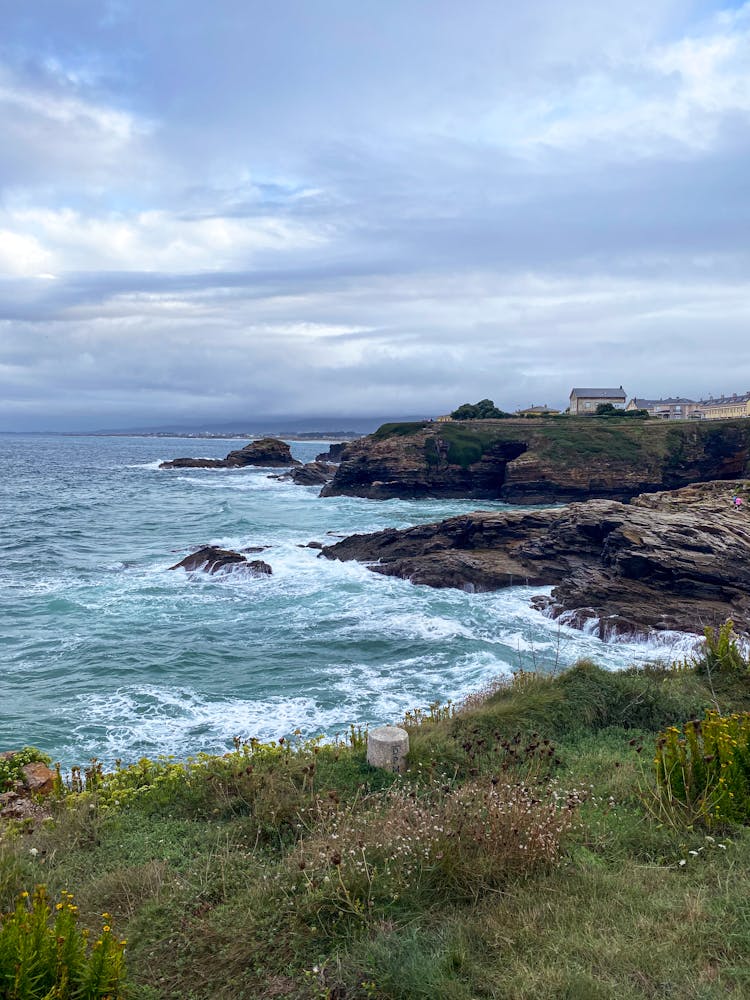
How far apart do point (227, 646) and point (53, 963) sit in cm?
1521

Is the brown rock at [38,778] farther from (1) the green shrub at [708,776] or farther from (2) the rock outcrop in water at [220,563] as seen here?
(2) the rock outcrop in water at [220,563]

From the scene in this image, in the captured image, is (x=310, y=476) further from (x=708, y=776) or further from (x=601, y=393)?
(x=708, y=776)

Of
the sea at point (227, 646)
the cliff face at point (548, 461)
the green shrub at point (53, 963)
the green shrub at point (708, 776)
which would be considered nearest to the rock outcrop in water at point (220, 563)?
the sea at point (227, 646)

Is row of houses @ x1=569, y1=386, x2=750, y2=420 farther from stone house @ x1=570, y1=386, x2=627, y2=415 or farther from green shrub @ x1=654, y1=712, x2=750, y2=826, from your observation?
green shrub @ x1=654, y1=712, x2=750, y2=826

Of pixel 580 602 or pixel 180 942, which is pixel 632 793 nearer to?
pixel 180 942

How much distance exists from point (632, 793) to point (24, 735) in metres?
11.6

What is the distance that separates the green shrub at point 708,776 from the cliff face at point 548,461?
49.5 metres

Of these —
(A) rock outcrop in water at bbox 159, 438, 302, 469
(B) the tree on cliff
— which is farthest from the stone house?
(A) rock outcrop in water at bbox 159, 438, 302, 469

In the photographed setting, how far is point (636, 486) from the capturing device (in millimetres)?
55625

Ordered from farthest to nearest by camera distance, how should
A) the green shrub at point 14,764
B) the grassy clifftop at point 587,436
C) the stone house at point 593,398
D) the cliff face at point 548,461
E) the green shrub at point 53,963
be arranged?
the stone house at point 593,398
the grassy clifftop at point 587,436
the cliff face at point 548,461
the green shrub at point 14,764
the green shrub at point 53,963

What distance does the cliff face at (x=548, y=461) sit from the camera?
55656 mm

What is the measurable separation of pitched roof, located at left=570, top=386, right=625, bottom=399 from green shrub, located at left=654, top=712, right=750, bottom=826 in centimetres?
10551

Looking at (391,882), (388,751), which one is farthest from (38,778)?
(391,882)

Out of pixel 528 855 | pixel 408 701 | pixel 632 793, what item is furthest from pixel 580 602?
pixel 528 855
